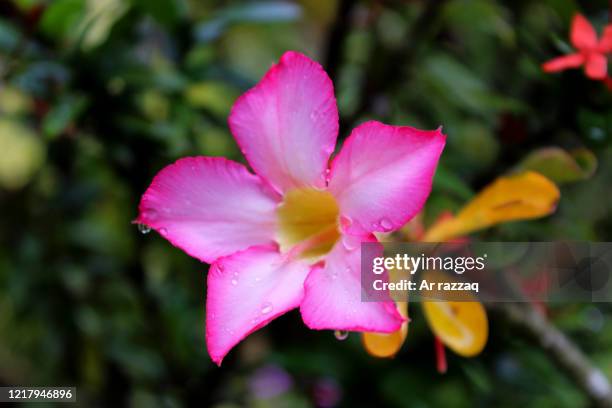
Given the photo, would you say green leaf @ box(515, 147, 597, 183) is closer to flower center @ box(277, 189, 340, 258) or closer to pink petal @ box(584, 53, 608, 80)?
pink petal @ box(584, 53, 608, 80)

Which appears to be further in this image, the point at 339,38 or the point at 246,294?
the point at 339,38

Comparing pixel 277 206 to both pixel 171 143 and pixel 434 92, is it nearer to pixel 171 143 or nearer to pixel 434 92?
pixel 171 143

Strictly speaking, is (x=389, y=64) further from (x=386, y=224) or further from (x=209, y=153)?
(x=386, y=224)

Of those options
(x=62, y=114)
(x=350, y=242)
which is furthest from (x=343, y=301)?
(x=62, y=114)

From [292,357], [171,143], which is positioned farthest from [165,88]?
[292,357]

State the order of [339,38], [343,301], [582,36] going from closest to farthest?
[343,301], [582,36], [339,38]

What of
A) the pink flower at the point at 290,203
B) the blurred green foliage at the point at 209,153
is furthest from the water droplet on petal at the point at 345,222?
the blurred green foliage at the point at 209,153

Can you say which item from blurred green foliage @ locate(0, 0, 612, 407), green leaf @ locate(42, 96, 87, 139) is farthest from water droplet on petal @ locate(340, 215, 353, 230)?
green leaf @ locate(42, 96, 87, 139)

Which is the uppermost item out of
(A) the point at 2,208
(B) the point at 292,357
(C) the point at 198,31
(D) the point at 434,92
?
(C) the point at 198,31
